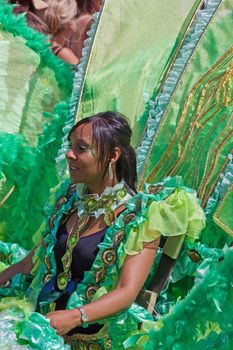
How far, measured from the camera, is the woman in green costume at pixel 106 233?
7.68 feet

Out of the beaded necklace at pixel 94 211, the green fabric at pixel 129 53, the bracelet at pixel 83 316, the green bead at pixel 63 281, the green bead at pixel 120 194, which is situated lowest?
the green bead at pixel 63 281

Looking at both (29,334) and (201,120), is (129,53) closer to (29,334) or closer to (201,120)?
(201,120)

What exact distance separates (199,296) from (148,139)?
0.98 metres

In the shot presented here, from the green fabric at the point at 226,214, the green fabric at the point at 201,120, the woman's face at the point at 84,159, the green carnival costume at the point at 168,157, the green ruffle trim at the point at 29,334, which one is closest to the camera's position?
the green carnival costume at the point at 168,157

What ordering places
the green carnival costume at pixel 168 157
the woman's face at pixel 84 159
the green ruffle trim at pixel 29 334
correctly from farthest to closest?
the woman's face at pixel 84 159 < the green ruffle trim at pixel 29 334 < the green carnival costume at pixel 168 157

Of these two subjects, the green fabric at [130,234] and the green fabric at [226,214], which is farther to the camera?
the green fabric at [226,214]

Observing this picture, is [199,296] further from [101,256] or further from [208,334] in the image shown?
[101,256]

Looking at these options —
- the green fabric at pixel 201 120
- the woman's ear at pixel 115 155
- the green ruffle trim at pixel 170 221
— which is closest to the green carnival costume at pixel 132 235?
the green ruffle trim at pixel 170 221

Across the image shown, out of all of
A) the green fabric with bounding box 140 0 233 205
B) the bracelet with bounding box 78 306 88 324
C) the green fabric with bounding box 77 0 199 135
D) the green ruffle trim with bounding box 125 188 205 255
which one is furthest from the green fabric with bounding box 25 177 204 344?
the green fabric with bounding box 77 0 199 135

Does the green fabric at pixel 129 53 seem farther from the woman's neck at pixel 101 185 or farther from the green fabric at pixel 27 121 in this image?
the woman's neck at pixel 101 185

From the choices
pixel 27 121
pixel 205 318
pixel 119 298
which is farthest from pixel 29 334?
pixel 27 121

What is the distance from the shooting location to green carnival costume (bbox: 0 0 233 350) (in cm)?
206

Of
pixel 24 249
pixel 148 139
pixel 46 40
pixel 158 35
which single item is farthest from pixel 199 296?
pixel 46 40

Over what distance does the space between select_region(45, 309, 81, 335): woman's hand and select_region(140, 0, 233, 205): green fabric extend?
2.03 feet
